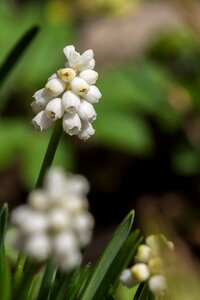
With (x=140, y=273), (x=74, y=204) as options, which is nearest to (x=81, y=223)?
(x=74, y=204)

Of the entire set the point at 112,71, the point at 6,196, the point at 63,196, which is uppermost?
the point at 112,71

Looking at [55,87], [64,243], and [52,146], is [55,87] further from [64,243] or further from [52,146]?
[64,243]

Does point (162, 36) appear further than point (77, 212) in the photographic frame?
Yes

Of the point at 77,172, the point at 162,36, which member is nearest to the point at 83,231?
the point at 77,172

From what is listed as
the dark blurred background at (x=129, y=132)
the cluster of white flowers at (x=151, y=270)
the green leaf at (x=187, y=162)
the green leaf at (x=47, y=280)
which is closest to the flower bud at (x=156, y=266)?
the cluster of white flowers at (x=151, y=270)

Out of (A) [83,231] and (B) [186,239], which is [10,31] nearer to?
(B) [186,239]

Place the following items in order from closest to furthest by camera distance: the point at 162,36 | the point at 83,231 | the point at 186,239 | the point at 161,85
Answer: the point at 83,231 → the point at 186,239 → the point at 161,85 → the point at 162,36

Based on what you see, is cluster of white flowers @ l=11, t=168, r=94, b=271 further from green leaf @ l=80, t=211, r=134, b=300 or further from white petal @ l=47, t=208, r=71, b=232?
green leaf @ l=80, t=211, r=134, b=300

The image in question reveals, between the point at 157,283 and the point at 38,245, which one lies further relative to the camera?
the point at 157,283
